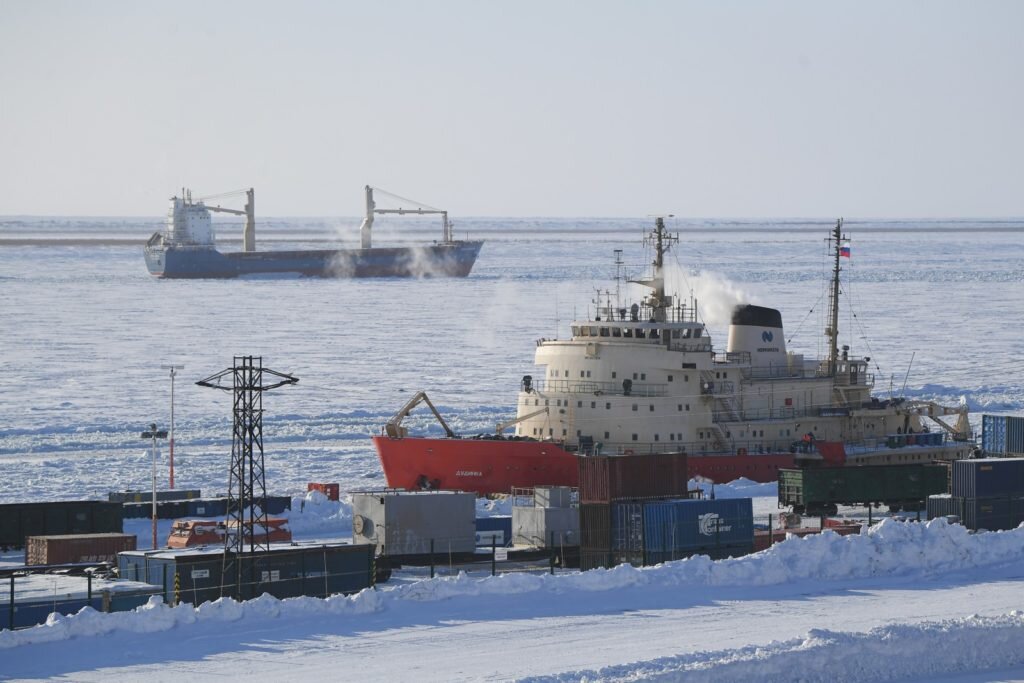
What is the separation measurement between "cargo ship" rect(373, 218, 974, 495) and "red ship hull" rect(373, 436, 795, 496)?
0.09 feet

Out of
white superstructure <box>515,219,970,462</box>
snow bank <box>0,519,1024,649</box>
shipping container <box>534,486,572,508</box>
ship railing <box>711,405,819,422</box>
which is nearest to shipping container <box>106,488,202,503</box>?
white superstructure <box>515,219,970,462</box>

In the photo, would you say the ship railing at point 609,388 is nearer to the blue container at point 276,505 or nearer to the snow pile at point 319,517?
the snow pile at point 319,517

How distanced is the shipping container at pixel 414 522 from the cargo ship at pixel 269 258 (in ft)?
418

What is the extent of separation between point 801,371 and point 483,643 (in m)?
29.5

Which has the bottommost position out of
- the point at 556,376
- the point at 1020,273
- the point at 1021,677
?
the point at 1021,677

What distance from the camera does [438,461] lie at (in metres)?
47.4

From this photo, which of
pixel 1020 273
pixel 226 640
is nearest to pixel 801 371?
pixel 226 640

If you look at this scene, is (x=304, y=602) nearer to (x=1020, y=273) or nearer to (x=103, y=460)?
(x=103, y=460)

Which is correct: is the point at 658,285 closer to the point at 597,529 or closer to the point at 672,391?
the point at 672,391

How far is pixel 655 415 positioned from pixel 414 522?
48.9 ft

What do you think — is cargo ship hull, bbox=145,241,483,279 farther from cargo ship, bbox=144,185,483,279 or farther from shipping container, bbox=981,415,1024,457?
shipping container, bbox=981,415,1024,457

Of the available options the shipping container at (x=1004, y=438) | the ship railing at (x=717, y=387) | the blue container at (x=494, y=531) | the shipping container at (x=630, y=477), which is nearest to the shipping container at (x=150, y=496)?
the blue container at (x=494, y=531)

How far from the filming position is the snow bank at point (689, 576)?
951 inches

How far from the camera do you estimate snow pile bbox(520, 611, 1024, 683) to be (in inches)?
864
